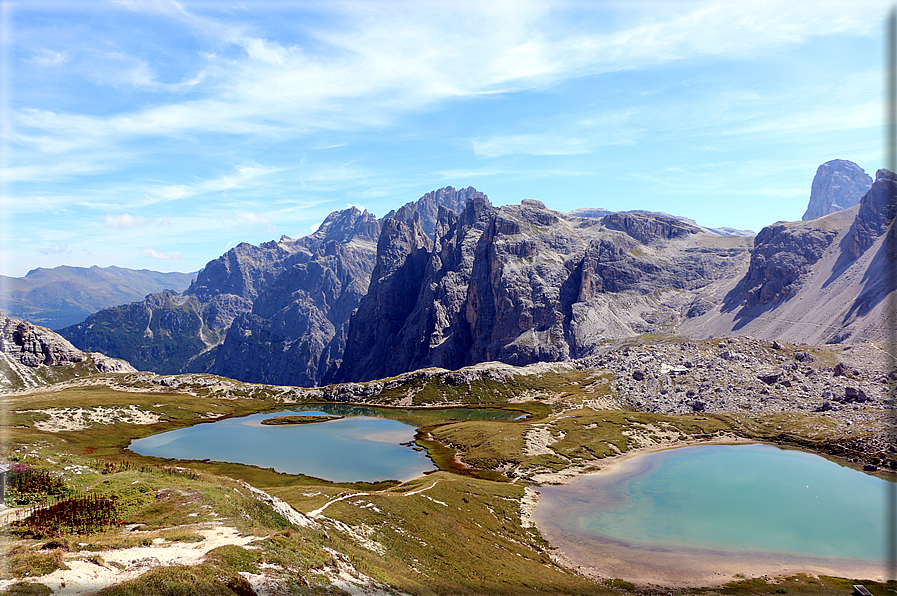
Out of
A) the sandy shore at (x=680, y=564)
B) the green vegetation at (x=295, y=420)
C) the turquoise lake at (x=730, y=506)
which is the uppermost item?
the sandy shore at (x=680, y=564)

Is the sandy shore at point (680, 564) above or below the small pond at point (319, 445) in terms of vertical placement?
above

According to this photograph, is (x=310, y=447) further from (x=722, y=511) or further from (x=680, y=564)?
(x=722, y=511)

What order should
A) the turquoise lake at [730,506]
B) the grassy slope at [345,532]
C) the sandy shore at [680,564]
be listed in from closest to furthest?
the grassy slope at [345,532] → the sandy shore at [680,564] → the turquoise lake at [730,506]

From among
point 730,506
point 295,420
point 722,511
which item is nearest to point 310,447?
point 295,420

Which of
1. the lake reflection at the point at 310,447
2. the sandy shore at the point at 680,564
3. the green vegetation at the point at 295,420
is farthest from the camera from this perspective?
the green vegetation at the point at 295,420

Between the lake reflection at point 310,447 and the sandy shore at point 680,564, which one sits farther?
the lake reflection at point 310,447

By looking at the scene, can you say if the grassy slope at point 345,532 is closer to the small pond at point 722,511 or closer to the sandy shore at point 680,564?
the sandy shore at point 680,564

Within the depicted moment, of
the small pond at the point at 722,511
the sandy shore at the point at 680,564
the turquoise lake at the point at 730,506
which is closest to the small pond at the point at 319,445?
the turquoise lake at the point at 730,506

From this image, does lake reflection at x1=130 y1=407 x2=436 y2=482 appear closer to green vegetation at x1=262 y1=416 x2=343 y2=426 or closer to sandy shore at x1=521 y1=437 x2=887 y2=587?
green vegetation at x1=262 y1=416 x2=343 y2=426
